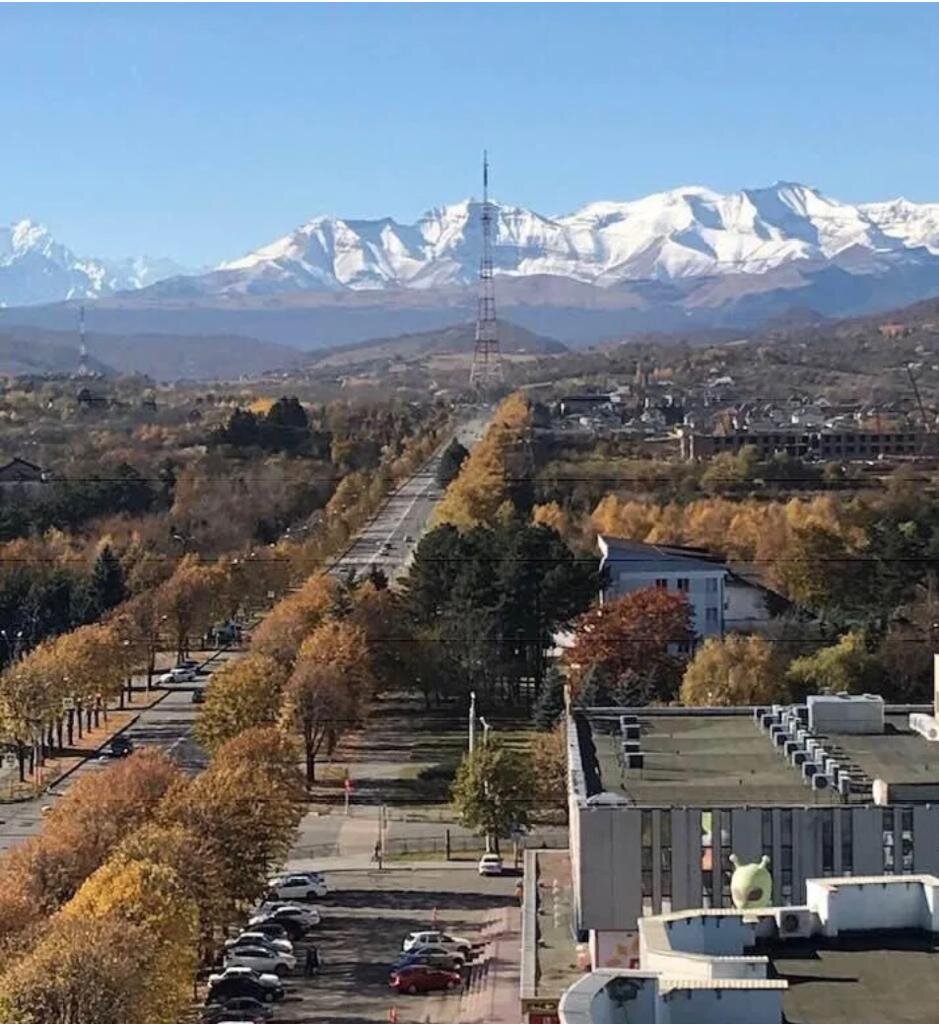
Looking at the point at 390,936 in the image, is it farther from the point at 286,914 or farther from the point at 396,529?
the point at 396,529

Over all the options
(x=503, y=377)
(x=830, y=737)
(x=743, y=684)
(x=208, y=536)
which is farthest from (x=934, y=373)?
(x=830, y=737)

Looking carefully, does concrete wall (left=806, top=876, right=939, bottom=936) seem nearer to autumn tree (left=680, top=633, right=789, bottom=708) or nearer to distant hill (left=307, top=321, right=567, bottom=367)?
autumn tree (left=680, top=633, right=789, bottom=708)

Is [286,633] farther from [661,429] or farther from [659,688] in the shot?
[661,429]

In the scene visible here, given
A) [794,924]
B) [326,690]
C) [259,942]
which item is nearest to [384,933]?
[259,942]

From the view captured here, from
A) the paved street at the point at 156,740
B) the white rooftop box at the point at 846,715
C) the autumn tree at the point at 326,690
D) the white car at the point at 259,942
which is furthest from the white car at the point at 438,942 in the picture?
the autumn tree at the point at 326,690

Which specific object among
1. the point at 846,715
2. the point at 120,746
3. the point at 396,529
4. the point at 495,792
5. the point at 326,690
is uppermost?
the point at 846,715

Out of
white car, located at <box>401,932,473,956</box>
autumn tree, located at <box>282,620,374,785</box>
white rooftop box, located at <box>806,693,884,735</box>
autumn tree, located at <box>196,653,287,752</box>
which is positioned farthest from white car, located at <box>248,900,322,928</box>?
autumn tree, located at <box>282,620,374,785</box>
